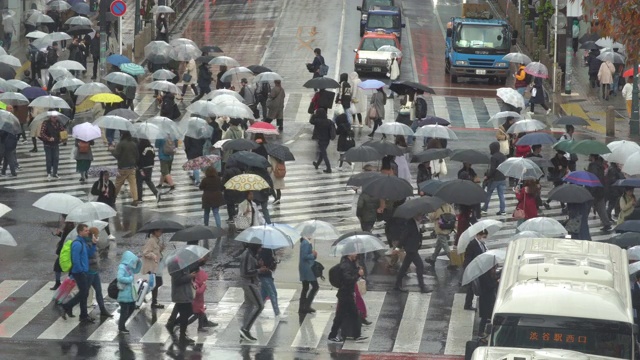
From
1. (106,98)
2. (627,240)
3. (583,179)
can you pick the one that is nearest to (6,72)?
(106,98)

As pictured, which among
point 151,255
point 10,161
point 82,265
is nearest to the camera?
point 82,265

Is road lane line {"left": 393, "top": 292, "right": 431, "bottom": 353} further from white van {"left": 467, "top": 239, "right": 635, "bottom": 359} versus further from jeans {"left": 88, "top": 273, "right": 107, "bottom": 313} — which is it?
Result: jeans {"left": 88, "top": 273, "right": 107, "bottom": 313}

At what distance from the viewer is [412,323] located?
71.4 ft

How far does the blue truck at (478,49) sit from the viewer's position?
48938 mm

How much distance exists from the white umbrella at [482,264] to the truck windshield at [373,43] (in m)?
30.6

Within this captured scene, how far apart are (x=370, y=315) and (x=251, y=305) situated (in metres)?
2.36

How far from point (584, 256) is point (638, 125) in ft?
80.3

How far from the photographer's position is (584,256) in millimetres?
17594

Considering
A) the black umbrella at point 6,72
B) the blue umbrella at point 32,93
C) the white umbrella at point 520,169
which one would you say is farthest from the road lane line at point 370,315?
the black umbrella at point 6,72

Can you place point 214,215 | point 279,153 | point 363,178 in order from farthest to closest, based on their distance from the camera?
point 279,153, point 214,215, point 363,178

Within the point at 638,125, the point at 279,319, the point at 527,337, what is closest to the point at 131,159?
the point at 279,319

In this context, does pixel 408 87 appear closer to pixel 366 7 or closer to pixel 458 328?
pixel 458 328

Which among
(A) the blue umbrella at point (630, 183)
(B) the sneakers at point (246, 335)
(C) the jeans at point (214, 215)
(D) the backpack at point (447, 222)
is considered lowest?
(B) the sneakers at point (246, 335)

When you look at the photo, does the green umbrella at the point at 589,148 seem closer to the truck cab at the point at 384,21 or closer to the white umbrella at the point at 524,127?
the white umbrella at the point at 524,127
